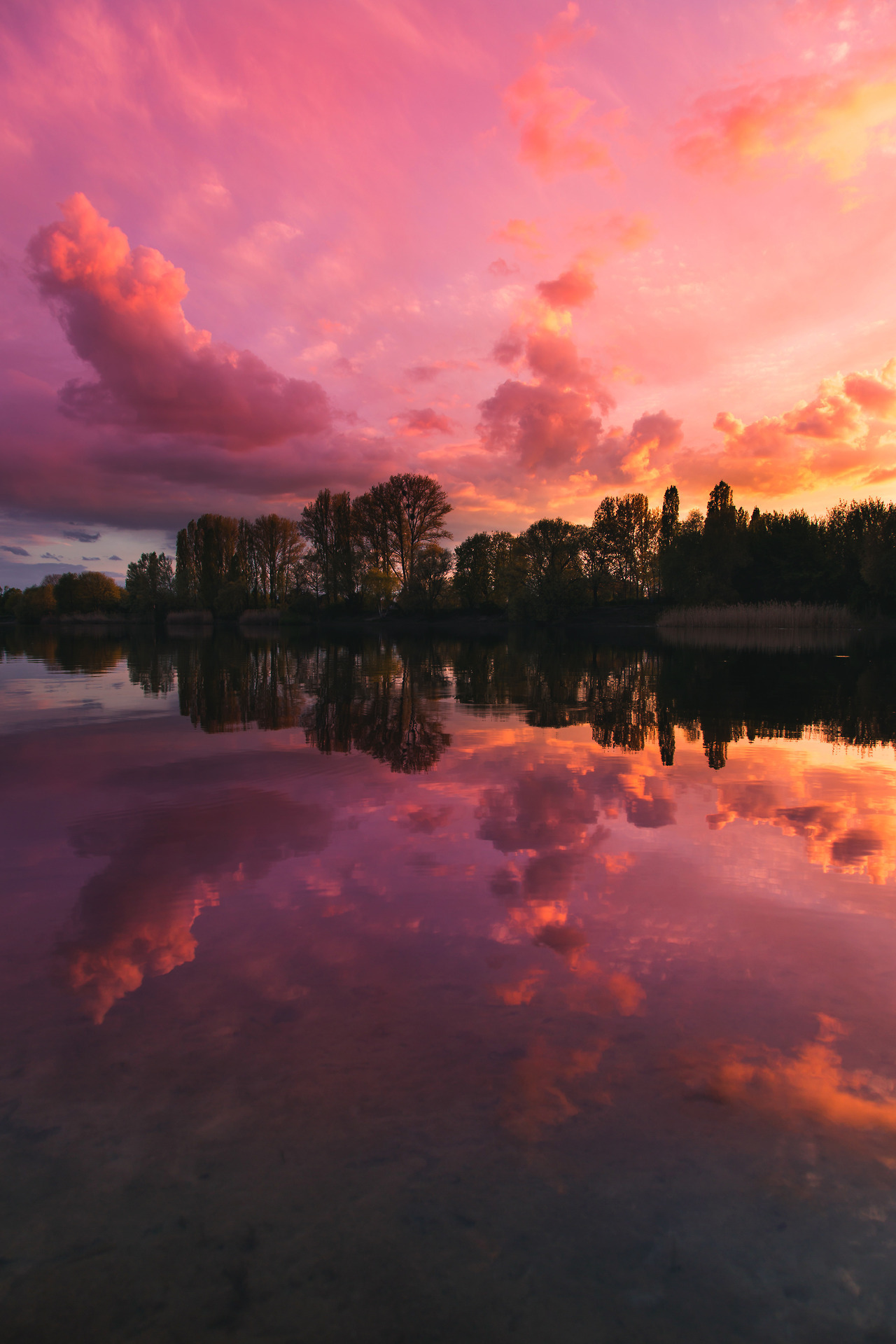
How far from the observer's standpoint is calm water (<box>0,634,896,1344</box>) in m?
1.91

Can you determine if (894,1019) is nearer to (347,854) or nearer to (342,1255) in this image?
(342,1255)

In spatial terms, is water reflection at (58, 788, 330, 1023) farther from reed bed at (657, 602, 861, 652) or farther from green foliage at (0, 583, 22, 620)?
green foliage at (0, 583, 22, 620)

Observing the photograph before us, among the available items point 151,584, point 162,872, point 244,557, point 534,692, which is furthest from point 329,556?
point 162,872

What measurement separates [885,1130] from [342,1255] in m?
2.05

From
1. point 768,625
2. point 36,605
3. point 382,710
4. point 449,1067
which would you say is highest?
point 36,605

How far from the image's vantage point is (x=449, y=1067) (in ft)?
9.16

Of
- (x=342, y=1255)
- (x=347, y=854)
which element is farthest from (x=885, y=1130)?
(x=347, y=854)

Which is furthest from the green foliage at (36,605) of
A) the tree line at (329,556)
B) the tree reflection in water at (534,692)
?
the tree reflection in water at (534,692)

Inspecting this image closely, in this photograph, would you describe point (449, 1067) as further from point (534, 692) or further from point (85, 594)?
point (85, 594)

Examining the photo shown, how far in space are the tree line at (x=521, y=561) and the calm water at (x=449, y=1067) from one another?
52254 mm

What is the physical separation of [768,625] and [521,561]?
3654cm

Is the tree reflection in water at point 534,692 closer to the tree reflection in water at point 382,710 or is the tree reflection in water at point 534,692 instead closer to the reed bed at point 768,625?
the tree reflection in water at point 382,710

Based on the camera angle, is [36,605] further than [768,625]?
Yes

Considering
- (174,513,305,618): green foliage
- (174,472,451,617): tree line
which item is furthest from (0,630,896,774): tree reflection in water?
(174,513,305,618): green foliage
